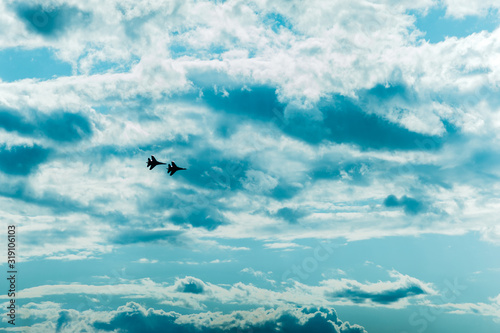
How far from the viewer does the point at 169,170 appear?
131625mm
